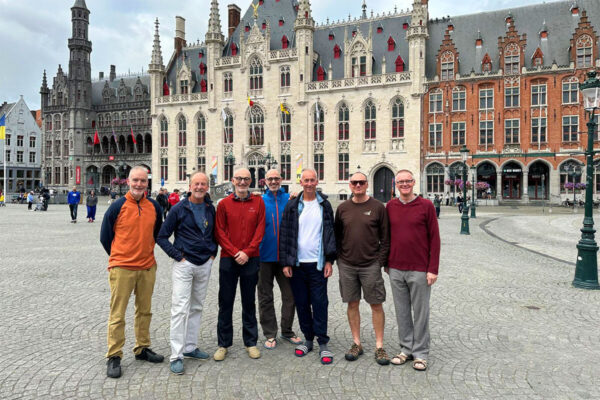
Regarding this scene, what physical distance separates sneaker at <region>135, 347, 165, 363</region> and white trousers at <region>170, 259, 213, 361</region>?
0.78 ft

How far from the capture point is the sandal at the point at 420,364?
443cm

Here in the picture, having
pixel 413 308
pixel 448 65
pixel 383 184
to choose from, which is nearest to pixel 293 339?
pixel 413 308

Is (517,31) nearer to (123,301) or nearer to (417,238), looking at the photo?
(417,238)

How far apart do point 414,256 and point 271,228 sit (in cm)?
165

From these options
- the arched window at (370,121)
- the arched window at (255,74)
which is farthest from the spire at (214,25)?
the arched window at (370,121)

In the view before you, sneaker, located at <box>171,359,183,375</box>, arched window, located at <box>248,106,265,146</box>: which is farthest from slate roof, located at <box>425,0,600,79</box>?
sneaker, located at <box>171,359,183,375</box>

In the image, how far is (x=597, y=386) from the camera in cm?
408

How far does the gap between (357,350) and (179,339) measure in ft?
6.25

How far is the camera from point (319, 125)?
42.4 metres

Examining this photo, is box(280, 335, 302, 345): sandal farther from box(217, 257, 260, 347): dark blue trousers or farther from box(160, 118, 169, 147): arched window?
box(160, 118, 169, 147): arched window

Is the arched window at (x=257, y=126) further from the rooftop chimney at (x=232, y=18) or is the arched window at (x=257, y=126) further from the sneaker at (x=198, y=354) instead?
the sneaker at (x=198, y=354)

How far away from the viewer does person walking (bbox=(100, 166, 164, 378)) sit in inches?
171

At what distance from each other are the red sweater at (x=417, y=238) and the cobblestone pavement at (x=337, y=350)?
3.59ft

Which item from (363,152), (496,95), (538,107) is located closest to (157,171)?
(363,152)
